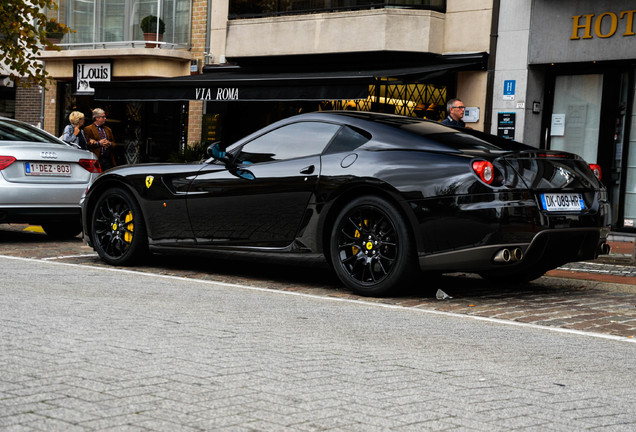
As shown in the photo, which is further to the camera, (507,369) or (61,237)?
(61,237)

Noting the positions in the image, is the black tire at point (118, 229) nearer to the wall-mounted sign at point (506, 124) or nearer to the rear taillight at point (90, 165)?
the rear taillight at point (90, 165)

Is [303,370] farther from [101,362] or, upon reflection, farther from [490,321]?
[490,321]

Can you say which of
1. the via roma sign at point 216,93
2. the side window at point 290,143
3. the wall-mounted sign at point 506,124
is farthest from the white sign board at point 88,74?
the side window at point 290,143

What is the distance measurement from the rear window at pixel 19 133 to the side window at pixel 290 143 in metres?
4.38

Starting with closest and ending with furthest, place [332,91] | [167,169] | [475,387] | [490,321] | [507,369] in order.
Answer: [475,387] < [507,369] < [490,321] < [167,169] < [332,91]

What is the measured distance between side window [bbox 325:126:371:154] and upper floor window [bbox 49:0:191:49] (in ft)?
49.5

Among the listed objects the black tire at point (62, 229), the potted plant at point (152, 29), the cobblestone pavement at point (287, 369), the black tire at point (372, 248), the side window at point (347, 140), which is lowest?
the black tire at point (62, 229)

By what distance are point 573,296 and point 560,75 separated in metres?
8.93

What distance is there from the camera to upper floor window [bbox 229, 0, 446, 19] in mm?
17844

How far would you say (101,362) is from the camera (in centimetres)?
451

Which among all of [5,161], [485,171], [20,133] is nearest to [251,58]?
[20,133]

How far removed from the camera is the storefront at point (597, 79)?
15.2 m

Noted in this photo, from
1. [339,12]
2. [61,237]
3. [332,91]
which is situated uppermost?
[339,12]

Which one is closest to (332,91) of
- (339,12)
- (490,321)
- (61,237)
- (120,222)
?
(339,12)
